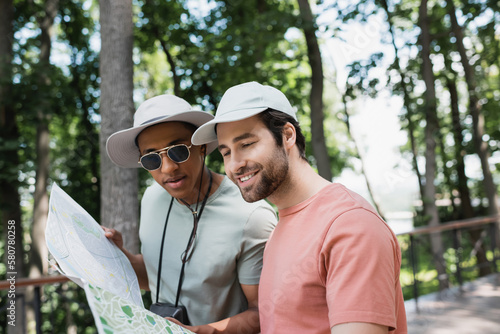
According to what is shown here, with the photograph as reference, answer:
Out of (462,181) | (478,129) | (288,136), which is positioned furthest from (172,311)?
(462,181)

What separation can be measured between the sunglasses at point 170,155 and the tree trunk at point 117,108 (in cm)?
214

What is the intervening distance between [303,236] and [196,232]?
72cm

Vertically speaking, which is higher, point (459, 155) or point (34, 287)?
point (459, 155)

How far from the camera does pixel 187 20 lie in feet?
30.1

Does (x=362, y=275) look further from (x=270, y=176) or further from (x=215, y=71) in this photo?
(x=215, y=71)

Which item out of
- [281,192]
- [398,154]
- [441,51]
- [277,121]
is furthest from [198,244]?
[398,154]

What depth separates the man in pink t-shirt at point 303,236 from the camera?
122 cm

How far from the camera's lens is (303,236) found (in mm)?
1488

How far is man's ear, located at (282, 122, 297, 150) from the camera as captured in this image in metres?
1.63

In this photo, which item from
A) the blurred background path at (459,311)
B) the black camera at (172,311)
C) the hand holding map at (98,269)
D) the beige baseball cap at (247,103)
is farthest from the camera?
the blurred background path at (459,311)

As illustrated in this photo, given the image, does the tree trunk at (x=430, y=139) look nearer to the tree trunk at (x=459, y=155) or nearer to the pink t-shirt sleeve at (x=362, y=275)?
the tree trunk at (x=459, y=155)

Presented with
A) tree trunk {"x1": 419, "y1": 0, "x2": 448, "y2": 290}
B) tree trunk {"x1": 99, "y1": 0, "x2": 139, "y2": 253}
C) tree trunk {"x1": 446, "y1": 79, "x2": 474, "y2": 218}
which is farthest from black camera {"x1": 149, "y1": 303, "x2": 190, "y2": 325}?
tree trunk {"x1": 446, "y1": 79, "x2": 474, "y2": 218}

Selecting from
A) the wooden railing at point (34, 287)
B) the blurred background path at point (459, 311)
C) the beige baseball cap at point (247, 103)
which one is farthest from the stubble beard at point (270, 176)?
the blurred background path at point (459, 311)


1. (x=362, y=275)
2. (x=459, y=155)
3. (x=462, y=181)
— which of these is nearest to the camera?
(x=362, y=275)
